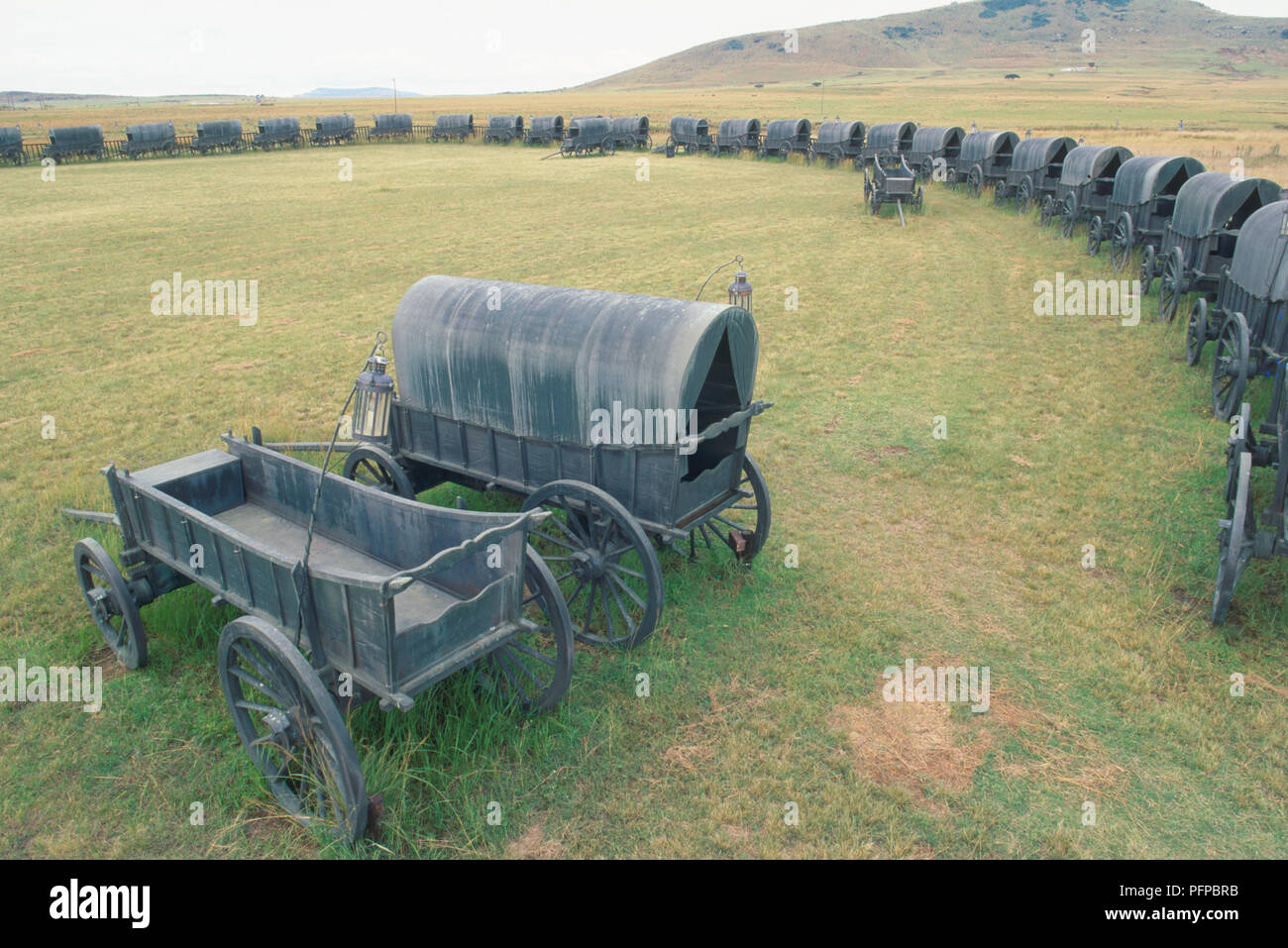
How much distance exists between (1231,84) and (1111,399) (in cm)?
14105

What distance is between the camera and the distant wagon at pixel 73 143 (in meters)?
45.2

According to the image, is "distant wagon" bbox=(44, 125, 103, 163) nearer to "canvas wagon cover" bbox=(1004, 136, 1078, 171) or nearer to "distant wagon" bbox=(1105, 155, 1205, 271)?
"canvas wagon cover" bbox=(1004, 136, 1078, 171)

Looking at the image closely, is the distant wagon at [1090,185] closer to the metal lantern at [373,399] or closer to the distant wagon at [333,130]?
the metal lantern at [373,399]

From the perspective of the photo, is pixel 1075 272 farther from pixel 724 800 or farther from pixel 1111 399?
pixel 724 800

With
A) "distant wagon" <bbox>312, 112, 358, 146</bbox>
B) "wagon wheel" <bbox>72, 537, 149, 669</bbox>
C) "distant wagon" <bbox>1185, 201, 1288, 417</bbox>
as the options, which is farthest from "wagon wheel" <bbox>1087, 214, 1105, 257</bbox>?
"distant wagon" <bbox>312, 112, 358, 146</bbox>

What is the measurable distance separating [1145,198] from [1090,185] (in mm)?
4713

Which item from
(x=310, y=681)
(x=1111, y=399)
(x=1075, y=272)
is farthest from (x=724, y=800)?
(x=1075, y=272)

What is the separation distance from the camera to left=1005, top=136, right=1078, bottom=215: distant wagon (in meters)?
24.1

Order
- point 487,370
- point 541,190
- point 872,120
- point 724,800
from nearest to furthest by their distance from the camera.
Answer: point 724,800, point 487,370, point 541,190, point 872,120

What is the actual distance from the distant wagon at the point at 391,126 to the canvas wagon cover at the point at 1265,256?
193ft

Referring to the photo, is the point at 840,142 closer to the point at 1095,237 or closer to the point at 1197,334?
the point at 1095,237

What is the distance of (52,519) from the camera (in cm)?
818

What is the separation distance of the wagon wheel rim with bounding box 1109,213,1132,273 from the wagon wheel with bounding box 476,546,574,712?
1691 centimetres

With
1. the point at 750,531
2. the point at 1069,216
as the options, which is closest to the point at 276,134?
the point at 1069,216
